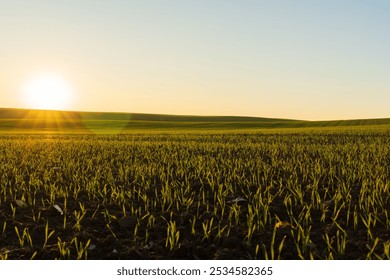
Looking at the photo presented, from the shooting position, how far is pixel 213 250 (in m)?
4.52

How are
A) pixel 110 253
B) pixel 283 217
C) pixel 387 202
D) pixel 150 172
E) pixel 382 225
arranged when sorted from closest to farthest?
pixel 110 253, pixel 382 225, pixel 283 217, pixel 387 202, pixel 150 172

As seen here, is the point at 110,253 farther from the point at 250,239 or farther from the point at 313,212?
the point at 313,212

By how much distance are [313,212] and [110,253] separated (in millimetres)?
2830

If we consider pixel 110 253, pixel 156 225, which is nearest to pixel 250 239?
pixel 156 225

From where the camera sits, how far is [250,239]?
4664 millimetres

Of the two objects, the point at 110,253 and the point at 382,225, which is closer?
the point at 110,253

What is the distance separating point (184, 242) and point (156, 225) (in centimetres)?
69

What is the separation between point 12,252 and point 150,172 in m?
4.80
